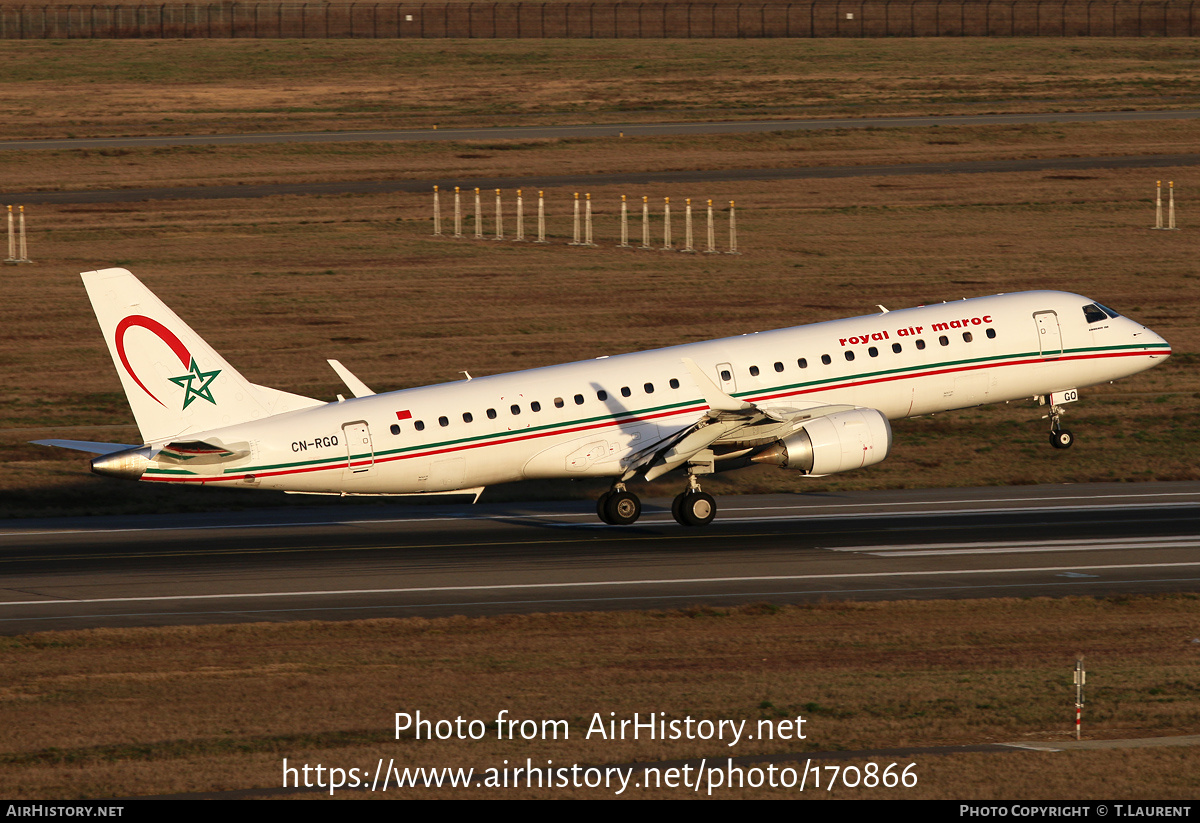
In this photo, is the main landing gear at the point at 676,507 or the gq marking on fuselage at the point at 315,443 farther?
the main landing gear at the point at 676,507

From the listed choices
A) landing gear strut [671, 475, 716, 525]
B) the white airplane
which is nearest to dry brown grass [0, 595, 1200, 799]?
the white airplane

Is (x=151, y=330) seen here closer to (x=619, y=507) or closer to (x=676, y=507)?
(x=619, y=507)

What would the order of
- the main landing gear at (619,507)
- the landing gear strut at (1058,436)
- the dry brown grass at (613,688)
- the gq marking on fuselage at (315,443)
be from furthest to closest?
the landing gear strut at (1058,436) < the main landing gear at (619,507) < the gq marking on fuselage at (315,443) < the dry brown grass at (613,688)

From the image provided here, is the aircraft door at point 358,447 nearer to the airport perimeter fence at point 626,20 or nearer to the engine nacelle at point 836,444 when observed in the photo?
the engine nacelle at point 836,444

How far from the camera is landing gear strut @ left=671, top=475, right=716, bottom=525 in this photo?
40.7 meters

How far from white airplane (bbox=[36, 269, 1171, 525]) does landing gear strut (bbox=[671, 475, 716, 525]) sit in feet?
0.13

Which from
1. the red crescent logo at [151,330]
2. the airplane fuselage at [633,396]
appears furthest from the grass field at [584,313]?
the red crescent logo at [151,330]

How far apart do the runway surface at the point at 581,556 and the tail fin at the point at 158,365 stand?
11.4 feet

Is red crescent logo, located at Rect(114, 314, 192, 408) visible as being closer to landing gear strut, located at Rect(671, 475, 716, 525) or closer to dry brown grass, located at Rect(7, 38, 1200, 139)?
landing gear strut, located at Rect(671, 475, 716, 525)

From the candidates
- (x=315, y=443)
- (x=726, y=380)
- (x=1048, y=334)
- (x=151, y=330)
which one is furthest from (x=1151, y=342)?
(x=151, y=330)

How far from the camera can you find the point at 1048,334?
43719 millimetres

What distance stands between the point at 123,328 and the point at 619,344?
27.5m

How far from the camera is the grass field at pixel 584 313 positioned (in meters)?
24.7

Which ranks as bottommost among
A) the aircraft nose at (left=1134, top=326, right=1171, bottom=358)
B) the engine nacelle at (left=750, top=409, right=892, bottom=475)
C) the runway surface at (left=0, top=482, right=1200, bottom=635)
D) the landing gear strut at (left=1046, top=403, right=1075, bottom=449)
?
the runway surface at (left=0, top=482, right=1200, bottom=635)
